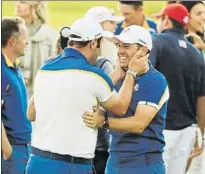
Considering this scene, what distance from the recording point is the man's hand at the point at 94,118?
6.43m

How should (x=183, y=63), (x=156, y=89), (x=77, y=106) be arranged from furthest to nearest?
1. (x=183, y=63)
2. (x=156, y=89)
3. (x=77, y=106)

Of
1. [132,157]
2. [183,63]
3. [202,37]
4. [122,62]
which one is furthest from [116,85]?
[202,37]

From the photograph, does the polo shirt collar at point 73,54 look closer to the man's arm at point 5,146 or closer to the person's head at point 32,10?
the man's arm at point 5,146

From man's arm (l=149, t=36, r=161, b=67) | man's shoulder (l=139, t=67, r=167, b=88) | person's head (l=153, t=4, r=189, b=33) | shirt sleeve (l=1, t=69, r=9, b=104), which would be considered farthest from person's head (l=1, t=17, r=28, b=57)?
person's head (l=153, t=4, r=189, b=33)

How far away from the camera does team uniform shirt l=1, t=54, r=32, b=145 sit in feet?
23.6

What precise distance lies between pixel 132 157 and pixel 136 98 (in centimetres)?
46

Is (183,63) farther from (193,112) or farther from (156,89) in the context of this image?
(156,89)

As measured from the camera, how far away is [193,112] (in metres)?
9.26

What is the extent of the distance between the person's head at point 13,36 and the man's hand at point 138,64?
121 cm

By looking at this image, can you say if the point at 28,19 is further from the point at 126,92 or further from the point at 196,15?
the point at 126,92

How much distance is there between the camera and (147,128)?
22.4ft

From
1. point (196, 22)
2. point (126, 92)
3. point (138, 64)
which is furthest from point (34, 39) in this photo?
point (126, 92)

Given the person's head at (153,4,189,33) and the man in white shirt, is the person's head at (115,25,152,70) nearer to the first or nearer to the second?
the man in white shirt

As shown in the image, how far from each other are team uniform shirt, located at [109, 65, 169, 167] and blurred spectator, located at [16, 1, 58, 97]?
4.31 m
